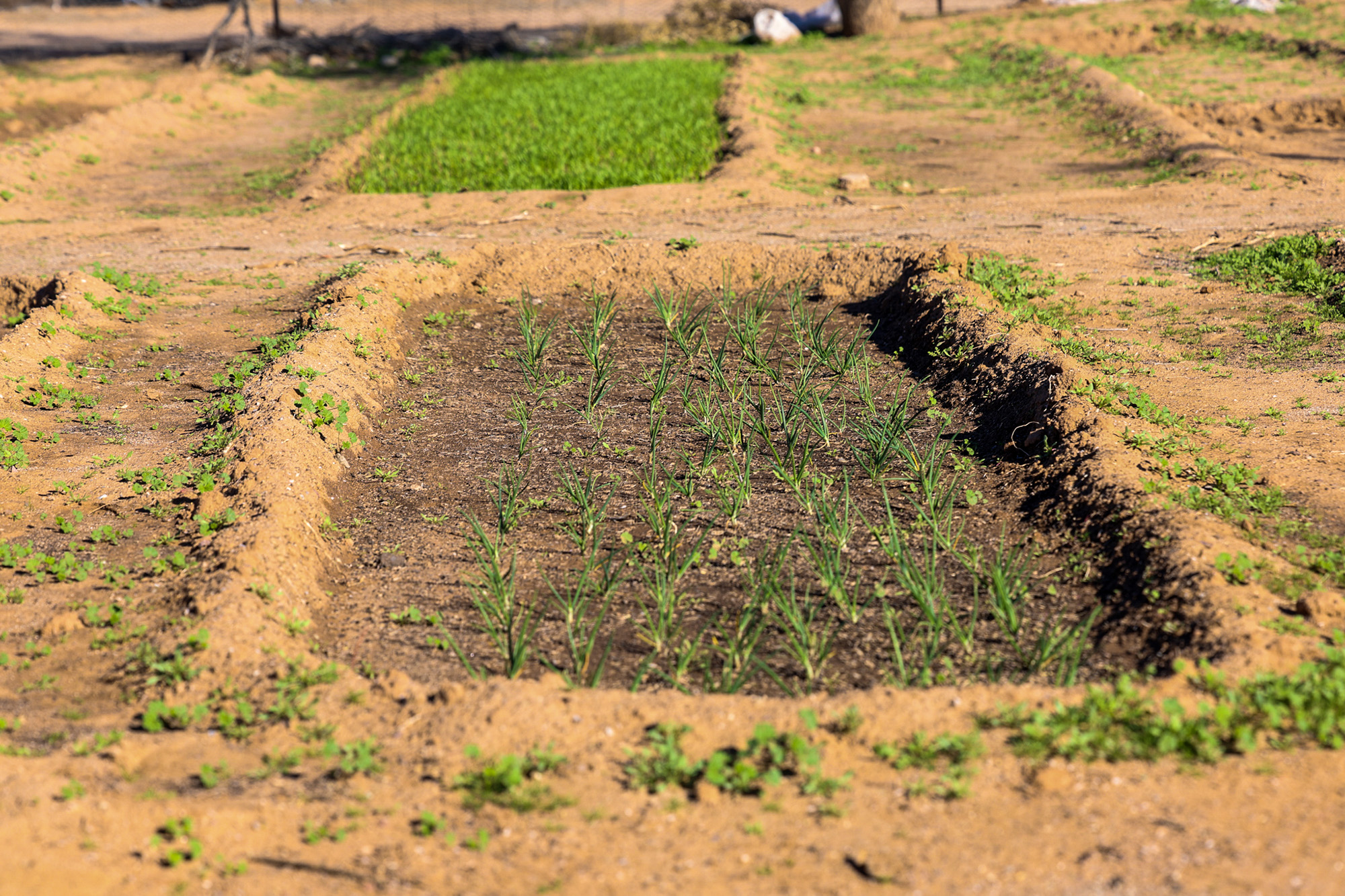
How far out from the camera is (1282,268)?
6973mm

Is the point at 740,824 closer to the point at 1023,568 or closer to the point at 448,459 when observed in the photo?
the point at 1023,568

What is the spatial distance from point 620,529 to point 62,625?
2.14 meters

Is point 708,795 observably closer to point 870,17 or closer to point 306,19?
Answer: point 870,17

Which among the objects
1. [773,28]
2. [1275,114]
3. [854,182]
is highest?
[773,28]

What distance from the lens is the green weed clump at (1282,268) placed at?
666cm

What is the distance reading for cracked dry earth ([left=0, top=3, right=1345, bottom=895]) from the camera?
8.73 ft

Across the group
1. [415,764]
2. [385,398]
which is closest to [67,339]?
[385,398]

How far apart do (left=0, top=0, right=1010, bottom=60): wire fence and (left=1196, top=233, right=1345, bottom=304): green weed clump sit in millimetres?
15450


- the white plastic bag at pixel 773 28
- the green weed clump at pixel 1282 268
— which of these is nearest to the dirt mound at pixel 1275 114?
the green weed clump at pixel 1282 268

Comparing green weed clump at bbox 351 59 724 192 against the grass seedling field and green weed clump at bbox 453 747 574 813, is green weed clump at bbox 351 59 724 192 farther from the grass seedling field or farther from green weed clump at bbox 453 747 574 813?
green weed clump at bbox 453 747 574 813

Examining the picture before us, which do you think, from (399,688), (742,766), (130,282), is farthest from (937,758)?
(130,282)

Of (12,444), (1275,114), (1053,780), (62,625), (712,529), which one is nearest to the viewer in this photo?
(1053,780)

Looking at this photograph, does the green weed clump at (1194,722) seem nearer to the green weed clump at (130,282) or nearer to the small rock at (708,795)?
the small rock at (708,795)

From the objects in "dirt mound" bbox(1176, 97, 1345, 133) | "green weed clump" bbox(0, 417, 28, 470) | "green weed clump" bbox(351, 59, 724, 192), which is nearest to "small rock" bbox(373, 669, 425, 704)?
"green weed clump" bbox(0, 417, 28, 470)
